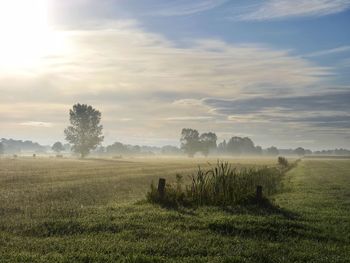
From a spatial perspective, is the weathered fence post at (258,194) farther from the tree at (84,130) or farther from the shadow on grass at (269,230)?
the tree at (84,130)

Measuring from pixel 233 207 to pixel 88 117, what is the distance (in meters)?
136

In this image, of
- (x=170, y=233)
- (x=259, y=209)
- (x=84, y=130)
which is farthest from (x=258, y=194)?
Result: (x=84, y=130)

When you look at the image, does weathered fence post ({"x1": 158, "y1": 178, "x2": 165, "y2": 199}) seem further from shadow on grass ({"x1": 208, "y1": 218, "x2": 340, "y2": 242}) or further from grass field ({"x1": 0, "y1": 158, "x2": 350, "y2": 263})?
shadow on grass ({"x1": 208, "y1": 218, "x2": 340, "y2": 242})

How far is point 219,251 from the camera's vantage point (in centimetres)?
1371

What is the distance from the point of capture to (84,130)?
15338 centimetres

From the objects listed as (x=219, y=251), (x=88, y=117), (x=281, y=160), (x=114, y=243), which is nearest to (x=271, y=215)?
(x=219, y=251)

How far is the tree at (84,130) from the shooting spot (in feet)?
499

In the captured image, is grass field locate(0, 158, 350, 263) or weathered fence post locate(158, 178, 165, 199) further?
weathered fence post locate(158, 178, 165, 199)

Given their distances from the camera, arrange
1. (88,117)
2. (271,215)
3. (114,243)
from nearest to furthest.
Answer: (114,243), (271,215), (88,117)

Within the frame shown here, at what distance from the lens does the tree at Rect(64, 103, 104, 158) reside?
152m

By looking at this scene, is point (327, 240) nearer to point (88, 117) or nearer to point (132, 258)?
point (132, 258)

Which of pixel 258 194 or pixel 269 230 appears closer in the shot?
pixel 269 230

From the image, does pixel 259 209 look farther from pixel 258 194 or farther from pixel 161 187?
pixel 161 187

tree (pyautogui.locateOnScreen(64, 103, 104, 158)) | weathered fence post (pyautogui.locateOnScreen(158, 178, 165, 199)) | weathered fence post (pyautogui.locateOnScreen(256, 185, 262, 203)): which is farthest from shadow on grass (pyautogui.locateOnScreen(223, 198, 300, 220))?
tree (pyautogui.locateOnScreen(64, 103, 104, 158))
